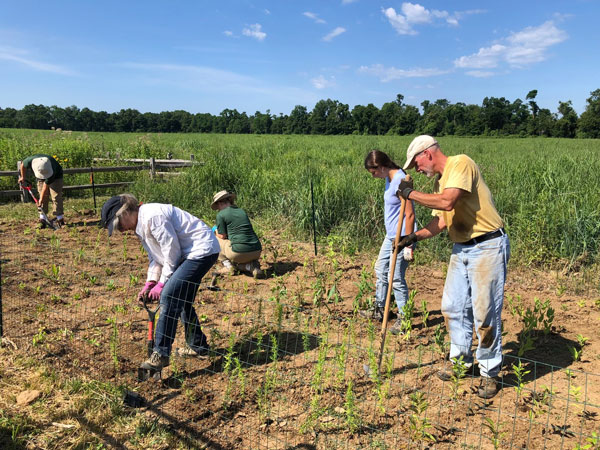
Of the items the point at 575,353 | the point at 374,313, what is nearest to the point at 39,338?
the point at 374,313

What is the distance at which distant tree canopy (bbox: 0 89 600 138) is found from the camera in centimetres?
6181

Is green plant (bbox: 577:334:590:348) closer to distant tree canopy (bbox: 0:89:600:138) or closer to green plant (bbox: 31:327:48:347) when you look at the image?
green plant (bbox: 31:327:48:347)

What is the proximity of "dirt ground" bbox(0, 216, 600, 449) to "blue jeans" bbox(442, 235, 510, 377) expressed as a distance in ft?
0.63

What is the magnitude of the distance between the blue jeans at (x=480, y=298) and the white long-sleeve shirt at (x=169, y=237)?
1.90 metres

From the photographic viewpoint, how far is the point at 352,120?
85.8 meters

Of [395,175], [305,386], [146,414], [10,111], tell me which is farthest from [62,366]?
[10,111]

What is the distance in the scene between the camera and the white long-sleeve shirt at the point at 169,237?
9.90 feet

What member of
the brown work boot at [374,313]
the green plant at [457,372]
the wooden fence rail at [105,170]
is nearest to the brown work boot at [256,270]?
the brown work boot at [374,313]

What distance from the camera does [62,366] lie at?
3.46m

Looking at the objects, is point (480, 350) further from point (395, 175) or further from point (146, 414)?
point (146, 414)

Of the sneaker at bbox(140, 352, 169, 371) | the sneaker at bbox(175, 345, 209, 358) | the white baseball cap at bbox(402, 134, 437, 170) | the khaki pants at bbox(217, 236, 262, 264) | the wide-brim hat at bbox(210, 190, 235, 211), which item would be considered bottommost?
the sneaker at bbox(175, 345, 209, 358)

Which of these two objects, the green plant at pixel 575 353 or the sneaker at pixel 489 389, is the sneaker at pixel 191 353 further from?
the green plant at pixel 575 353

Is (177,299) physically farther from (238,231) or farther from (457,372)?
(238,231)

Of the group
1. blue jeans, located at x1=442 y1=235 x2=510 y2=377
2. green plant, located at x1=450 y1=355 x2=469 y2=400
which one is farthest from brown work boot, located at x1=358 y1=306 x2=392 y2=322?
green plant, located at x1=450 y1=355 x2=469 y2=400
